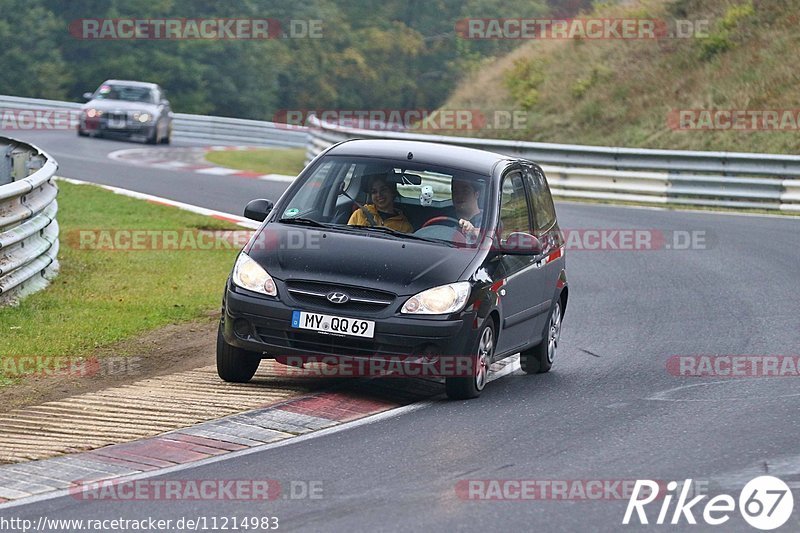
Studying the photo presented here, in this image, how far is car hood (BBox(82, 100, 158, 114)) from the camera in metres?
34.4

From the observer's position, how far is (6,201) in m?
11.9

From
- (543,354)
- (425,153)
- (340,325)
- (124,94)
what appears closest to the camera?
(340,325)

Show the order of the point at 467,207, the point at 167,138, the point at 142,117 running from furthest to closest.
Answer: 1. the point at 167,138
2. the point at 142,117
3. the point at 467,207

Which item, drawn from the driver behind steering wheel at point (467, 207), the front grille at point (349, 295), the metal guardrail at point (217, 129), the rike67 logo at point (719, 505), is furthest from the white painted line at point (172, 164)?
the rike67 logo at point (719, 505)

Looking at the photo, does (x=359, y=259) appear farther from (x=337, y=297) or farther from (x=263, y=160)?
(x=263, y=160)

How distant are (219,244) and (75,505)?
10395 millimetres

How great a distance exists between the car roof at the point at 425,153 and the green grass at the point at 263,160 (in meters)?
18.6

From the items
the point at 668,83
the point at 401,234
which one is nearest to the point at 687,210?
the point at 668,83

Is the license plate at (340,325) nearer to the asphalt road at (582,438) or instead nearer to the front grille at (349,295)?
the front grille at (349,295)

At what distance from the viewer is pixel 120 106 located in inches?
1361

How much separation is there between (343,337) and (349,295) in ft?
0.87

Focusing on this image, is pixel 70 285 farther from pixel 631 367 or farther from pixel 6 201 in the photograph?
pixel 631 367

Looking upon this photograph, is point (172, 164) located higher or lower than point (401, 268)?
lower

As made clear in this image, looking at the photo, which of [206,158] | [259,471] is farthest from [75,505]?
[206,158]
